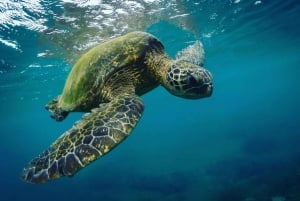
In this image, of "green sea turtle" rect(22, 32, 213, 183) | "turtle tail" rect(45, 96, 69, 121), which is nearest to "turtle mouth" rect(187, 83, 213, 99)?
"green sea turtle" rect(22, 32, 213, 183)

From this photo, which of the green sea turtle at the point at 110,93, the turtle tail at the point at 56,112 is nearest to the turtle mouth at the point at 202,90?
the green sea turtle at the point at 110,93

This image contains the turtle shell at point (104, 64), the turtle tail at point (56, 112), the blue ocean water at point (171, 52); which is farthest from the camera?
the blue ocean water at point (171, 52)

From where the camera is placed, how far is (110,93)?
190 inches

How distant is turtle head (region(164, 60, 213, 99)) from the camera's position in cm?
429

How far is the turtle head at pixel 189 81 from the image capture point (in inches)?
169

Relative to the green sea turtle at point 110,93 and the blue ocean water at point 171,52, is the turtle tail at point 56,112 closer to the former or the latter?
the green sea turtle at point 110,93

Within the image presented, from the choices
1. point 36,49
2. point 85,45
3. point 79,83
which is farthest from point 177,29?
point 79,83

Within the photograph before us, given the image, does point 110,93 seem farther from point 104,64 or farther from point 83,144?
point 83,144

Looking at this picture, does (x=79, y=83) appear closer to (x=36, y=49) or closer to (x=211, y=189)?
(x=36, y=49)

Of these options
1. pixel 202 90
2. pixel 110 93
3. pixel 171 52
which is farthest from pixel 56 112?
pixel 171 52

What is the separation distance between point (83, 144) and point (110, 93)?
181 cm

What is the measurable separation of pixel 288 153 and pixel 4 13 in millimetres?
18477

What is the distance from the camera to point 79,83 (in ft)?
17.0

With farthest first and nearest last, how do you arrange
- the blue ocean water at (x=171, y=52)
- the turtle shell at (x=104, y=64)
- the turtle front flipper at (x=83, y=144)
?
1. the blue ocean water at (x=171, y=52)
2. the turtle shell at (x=104, y=64)
3. the turtle front flipper at (x=83, y=144)
